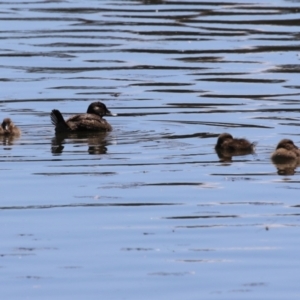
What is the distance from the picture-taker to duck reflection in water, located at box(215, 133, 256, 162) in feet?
46.0

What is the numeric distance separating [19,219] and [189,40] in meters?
15.0

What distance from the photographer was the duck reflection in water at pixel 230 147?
1401 cm

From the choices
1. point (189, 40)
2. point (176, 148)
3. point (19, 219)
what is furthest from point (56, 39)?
point (19, 219)

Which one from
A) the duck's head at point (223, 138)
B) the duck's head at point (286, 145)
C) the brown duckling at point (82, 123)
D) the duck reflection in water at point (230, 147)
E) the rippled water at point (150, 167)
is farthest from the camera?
the brown duckling at point (82, 123)

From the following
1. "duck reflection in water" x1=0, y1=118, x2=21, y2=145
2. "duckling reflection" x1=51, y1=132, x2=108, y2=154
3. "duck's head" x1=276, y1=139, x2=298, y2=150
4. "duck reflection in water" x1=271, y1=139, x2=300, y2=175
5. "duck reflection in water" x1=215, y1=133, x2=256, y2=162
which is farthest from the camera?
"duck reflection in water" x1=0, y1=118, x2=21, y2=145

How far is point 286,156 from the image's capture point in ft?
44.4

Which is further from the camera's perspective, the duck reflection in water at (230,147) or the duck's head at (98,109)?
the duck's head at (98,109)

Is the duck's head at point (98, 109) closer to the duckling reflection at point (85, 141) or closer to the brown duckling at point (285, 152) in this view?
the duckling reflection at point (85, 141)

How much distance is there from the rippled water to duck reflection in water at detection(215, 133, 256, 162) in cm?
10

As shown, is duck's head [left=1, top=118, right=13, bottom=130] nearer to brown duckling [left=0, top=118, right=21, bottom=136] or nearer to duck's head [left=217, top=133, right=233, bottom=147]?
brown duckling [left=0, top=118, right=21, bottom=136]

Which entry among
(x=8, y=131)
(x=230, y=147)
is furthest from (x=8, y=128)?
(x=230, y=147)

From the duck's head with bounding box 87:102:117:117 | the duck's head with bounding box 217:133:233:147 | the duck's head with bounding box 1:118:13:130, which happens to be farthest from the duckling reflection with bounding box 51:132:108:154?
the duck's head with bounding box 217:133:233:147

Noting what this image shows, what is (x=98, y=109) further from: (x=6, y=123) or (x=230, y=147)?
(x=230, y=147)

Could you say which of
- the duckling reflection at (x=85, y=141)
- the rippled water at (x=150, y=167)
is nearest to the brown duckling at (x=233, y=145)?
the rippled water at (x=150, y=167)
